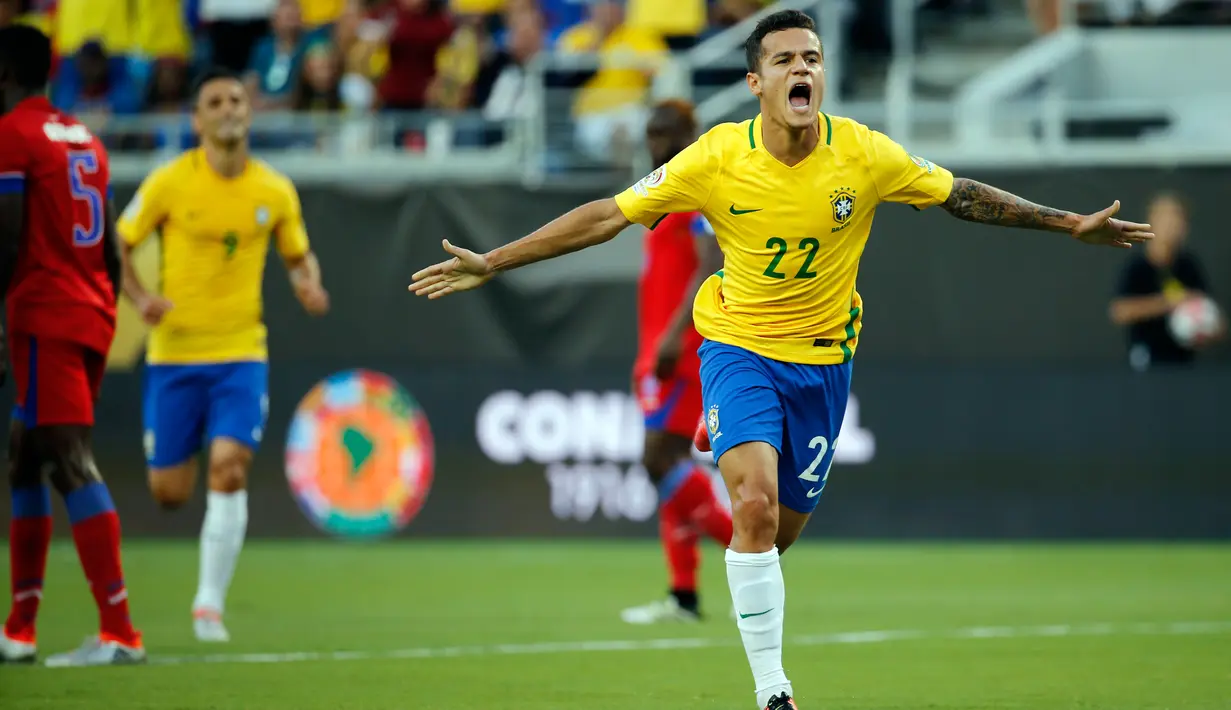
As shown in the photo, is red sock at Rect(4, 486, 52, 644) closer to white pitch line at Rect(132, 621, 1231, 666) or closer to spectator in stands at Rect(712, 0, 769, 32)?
white pitch line at Rect(132, 621, 1231, 666)

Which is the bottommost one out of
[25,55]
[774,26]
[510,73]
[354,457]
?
[354,457]

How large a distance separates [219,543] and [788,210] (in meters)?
4.19

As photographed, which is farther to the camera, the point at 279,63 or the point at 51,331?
the point at 279,63

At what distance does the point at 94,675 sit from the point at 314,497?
24.1ft

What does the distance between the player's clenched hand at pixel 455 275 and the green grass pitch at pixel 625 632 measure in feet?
5.47

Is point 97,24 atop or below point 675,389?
atop

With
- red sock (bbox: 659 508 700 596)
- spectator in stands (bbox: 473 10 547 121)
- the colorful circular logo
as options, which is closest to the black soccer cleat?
red sock (bbox: 659 508 700 596)

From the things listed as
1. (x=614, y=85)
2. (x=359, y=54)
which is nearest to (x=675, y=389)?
(x=614, y=85)

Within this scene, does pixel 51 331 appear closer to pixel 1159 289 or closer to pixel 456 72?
pixel 1159 289

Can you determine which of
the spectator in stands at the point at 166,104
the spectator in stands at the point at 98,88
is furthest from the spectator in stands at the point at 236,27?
the spectator in stands at the point at 98,88

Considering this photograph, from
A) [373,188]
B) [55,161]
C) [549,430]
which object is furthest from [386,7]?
[55,161]

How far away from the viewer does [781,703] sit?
620 cm

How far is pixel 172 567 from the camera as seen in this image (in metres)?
13.2

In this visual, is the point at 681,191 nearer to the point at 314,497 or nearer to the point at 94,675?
the point at 94,675
